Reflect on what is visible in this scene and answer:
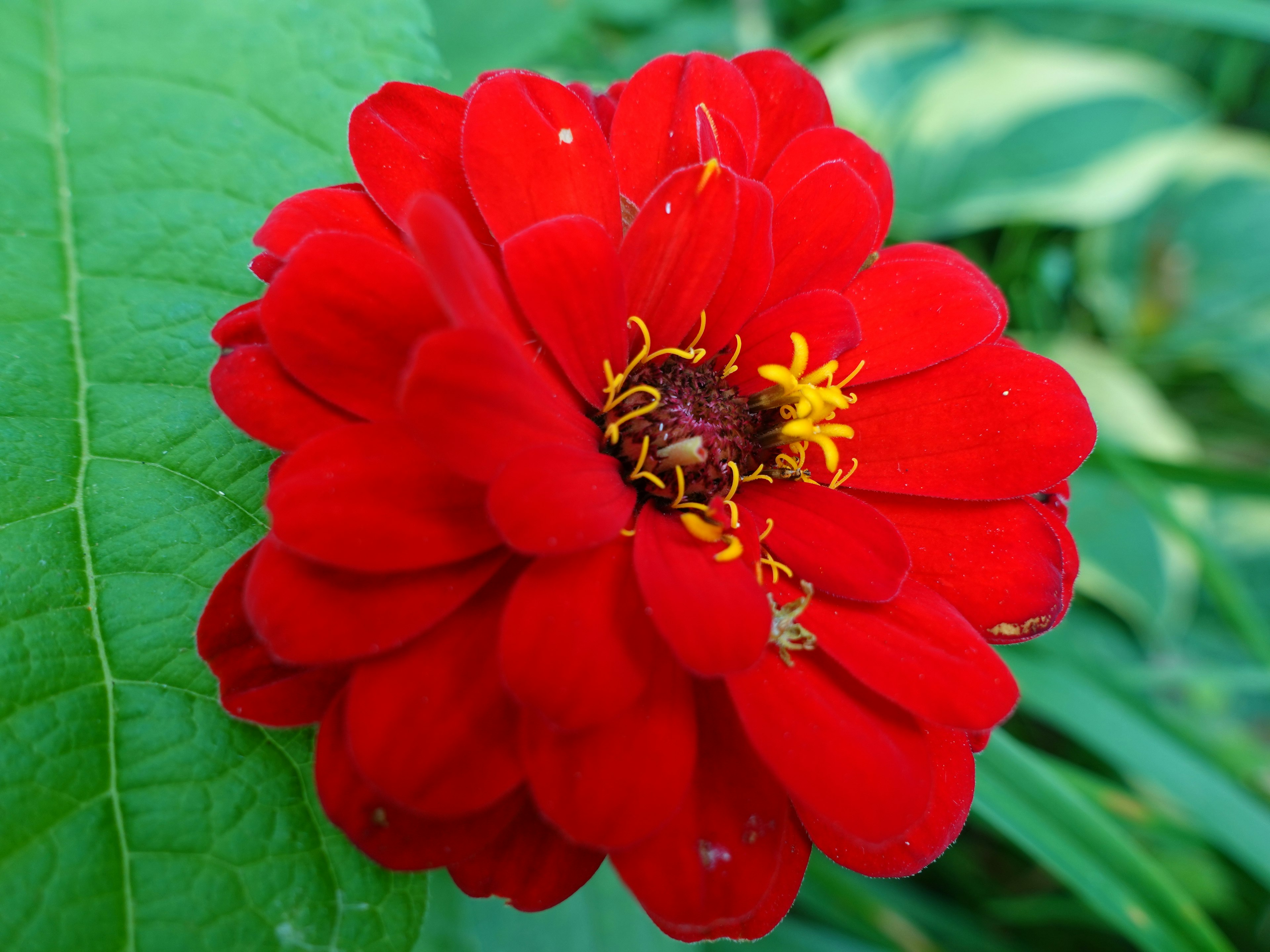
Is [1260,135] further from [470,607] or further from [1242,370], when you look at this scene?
[470,607]

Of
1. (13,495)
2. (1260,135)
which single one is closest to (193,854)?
(13,495)

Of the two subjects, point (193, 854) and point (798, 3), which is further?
point (798, 3)

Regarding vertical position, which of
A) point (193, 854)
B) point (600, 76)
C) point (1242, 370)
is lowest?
point (1242, 370)

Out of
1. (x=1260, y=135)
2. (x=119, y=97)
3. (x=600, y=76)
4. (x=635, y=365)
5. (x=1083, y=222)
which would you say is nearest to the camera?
(x=635, y=365)

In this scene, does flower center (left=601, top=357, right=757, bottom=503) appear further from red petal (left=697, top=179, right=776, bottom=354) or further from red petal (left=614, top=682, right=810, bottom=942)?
red petal (left=614, top=682, right=810, bottom=942)

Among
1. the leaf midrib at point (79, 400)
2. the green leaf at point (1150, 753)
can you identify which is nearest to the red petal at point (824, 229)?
the leaf midrib at point (79, 400)

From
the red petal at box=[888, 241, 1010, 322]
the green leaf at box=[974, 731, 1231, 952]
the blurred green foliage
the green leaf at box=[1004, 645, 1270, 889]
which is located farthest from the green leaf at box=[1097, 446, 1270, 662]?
the red petal at box=[888, 241, 1010, 322]

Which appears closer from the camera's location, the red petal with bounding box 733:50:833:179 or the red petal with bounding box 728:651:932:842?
the red petal with bounding box 728:651:932:842
